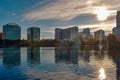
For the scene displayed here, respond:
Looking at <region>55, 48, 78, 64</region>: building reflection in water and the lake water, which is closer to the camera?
the lake water

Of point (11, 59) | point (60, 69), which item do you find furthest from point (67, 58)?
point (60, 69)

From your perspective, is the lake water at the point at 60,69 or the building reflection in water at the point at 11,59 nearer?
the lake water at the point at 60,69

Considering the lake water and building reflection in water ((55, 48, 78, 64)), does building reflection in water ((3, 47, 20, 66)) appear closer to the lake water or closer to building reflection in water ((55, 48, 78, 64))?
the lake water

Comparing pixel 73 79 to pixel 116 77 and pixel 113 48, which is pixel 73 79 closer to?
pixel 116 77

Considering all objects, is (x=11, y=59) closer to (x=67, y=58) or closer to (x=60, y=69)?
(x=67, y=58)

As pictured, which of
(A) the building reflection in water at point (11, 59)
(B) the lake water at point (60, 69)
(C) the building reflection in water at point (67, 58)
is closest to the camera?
(B) the lake water at point (60, 69)

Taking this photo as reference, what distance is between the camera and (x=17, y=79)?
107 ft

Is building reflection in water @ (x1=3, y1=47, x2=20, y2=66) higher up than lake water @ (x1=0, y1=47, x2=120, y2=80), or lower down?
higher up

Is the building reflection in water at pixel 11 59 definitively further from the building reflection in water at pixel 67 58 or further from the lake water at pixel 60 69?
the building reflection in water at pixel 67 58

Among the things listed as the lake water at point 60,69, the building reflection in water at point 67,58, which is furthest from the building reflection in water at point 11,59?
the building reflection in water at point 67,58

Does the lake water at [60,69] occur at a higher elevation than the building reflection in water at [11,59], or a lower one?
lower

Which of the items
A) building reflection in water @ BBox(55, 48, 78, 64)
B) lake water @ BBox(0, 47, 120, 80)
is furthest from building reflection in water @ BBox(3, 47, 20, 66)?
building reflection in water @ BBox(55, 48, 78, 64)

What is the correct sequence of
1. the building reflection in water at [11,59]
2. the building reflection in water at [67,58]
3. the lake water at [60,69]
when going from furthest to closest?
the building reflection in water at [67,58], the building reflection in water at [11,59], the lake water at [60,69]

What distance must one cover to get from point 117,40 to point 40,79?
103199 mm
